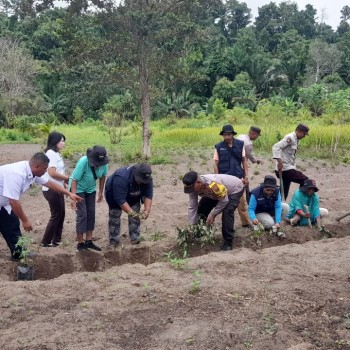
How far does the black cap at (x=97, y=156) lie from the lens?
6.15 meters

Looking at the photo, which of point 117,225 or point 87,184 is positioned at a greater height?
point 87,184

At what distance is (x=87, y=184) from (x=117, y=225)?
0.75 meters

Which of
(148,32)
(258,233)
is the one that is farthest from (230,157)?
(148,32)

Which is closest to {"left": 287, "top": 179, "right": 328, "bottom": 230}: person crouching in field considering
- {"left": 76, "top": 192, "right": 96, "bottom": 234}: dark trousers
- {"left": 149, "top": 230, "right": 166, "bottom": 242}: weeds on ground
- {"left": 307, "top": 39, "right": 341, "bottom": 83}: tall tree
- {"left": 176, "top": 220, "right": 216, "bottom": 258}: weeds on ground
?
{"left": 176, "top": 220, "right": 216, "bottom": 258}: weeds on ground

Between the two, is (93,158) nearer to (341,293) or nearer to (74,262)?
(74,262)

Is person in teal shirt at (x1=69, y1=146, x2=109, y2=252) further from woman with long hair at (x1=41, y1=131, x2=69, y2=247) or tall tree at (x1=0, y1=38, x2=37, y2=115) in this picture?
tall tree at (x1=0, y1=38, x2=37, y2=115)

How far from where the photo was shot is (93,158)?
6184 mm

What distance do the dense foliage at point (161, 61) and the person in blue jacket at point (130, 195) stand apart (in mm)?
7134

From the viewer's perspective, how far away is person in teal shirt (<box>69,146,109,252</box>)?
620 cm

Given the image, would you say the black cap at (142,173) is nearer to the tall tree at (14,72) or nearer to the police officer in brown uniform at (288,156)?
the police officer in brown uniform at (288,156)

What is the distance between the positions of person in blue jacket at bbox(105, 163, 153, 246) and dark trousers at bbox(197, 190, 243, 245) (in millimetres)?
850

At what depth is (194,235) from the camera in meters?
6.90

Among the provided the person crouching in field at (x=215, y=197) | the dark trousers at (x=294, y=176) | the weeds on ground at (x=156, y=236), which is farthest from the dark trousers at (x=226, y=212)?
the dark trousers at (x=294, y=176)

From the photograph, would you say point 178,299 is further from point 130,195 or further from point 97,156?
point 97,156
